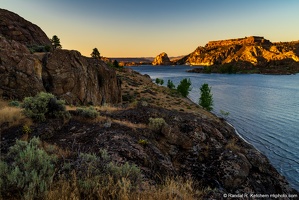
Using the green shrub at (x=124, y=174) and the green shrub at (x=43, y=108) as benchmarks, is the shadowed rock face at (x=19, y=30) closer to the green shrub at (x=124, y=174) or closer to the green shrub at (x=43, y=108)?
the green shrub at (x=43, y=108)

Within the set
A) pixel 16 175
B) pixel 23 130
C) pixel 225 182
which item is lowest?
pixel 225 182

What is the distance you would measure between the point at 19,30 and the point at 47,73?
865 inches

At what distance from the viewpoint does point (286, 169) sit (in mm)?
22344

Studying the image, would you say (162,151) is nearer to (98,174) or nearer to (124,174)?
(124,174)

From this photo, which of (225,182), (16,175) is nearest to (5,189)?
(16,175)

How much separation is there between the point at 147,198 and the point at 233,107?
55152mm

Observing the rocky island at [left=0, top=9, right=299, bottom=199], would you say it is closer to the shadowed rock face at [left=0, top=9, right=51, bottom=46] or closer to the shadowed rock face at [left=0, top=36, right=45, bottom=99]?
the shadowed rock face at [left=0, top=36, right=45, bottom=99]

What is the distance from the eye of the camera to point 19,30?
37500 mm

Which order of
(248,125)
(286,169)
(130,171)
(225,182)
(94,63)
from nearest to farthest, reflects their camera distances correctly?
1. (130,171)
2. (225,182)
3. (286,169)
4. (94,63)
5. (248,125)

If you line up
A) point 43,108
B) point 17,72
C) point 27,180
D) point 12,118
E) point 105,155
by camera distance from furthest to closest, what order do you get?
point 17,72
point 43,108
point 12,118
point 105,155
point 27,180

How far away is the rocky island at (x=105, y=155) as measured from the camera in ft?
15.5

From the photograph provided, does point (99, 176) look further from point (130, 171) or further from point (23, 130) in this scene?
point (23, 130)

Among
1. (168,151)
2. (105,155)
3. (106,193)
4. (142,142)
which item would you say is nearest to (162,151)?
(168,151)

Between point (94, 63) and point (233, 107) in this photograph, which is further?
point (233, 107)
